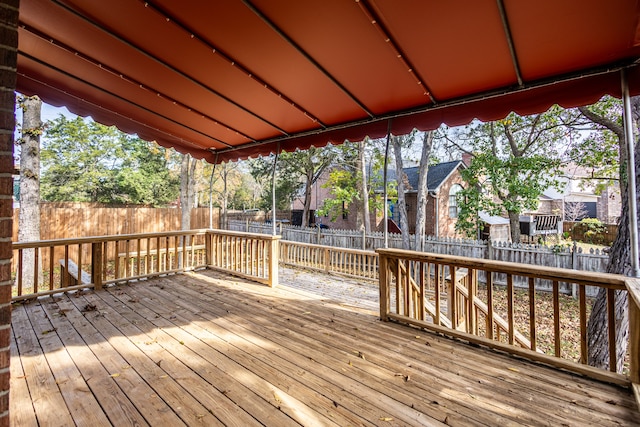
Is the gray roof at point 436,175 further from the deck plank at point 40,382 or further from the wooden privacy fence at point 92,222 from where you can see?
the deck plank at point 40,382

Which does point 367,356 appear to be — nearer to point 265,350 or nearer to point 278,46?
point 265,350

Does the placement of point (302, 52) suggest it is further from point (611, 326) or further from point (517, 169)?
point (517, 169)

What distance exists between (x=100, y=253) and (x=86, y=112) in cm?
214

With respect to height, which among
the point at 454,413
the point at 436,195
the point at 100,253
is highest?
the point at 436,195

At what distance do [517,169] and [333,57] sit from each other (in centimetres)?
811

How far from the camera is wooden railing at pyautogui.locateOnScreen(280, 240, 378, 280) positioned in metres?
7.11

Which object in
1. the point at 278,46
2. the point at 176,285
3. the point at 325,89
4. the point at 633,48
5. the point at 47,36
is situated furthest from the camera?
the point at 176,285

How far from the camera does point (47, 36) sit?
282cm

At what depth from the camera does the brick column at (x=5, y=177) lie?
→ 3.99 ft

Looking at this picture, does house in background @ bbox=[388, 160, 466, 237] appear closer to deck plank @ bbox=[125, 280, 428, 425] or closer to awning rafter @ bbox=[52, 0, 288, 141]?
awning rafter @ bbox=[52, 0, 288, 141]

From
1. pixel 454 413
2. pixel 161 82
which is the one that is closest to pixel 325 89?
pixel 161 82

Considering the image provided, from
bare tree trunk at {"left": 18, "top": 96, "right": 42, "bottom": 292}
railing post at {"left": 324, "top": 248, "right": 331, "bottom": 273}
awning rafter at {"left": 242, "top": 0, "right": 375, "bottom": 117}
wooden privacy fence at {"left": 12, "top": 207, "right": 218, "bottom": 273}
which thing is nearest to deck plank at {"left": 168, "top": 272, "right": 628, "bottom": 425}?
awning rafter at {"left": 242, "top": 0, "right": 375, "bottom": 117}

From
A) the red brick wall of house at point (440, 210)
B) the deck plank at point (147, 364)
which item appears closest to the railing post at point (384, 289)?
the deck plank at point (147, 364)

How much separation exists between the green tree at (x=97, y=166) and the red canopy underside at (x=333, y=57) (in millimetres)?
11909
